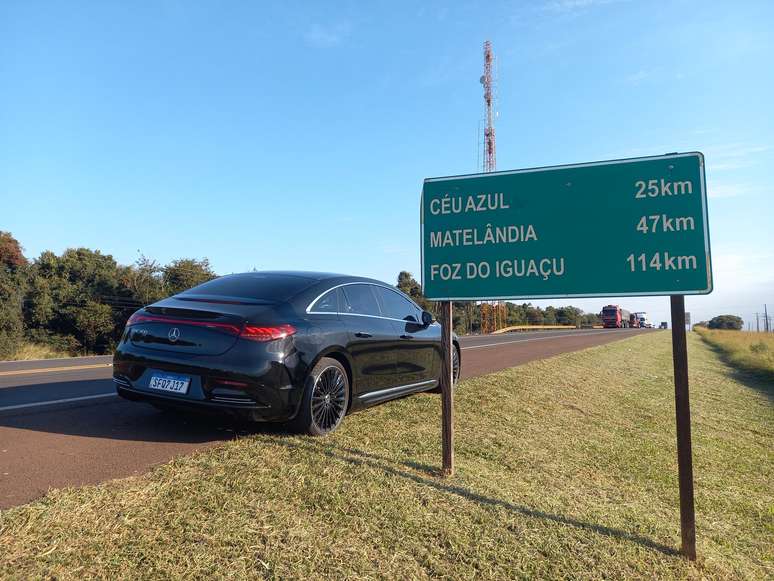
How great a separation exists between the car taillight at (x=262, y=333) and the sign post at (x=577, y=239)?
127 cm

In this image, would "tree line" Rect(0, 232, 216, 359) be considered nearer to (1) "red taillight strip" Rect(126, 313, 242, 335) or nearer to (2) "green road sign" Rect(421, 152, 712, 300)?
(1) "red taillight strip" Rect(126, 313, 242, 335)

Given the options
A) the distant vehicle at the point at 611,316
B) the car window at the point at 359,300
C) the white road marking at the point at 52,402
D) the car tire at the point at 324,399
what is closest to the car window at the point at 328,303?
the car window at the point at 359,300

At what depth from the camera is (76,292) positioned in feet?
107

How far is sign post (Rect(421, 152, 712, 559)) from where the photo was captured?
11.3 feet

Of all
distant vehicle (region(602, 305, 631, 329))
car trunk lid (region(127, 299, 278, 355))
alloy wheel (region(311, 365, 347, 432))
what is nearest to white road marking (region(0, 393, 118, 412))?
car trunk lid (region(127, 299, 278, 355))

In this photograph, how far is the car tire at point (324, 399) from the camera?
4387mm

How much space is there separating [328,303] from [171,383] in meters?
1.57

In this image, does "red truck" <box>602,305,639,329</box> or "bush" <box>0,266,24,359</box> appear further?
"red truck" <box>602,305,639,329</box>

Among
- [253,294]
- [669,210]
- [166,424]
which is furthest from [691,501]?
[166,424]

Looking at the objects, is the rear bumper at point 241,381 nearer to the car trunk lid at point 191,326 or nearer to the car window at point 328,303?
the car trunk lid at point 191,326

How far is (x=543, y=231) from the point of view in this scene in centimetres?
402

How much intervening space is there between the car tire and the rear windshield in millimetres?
732

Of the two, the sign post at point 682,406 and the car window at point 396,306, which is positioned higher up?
the car window at point 396,306

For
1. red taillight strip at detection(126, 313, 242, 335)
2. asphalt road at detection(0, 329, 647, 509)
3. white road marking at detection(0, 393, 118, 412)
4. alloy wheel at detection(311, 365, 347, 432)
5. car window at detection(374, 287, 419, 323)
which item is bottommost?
asphalt road at detection(0, 329, 647, 509)
